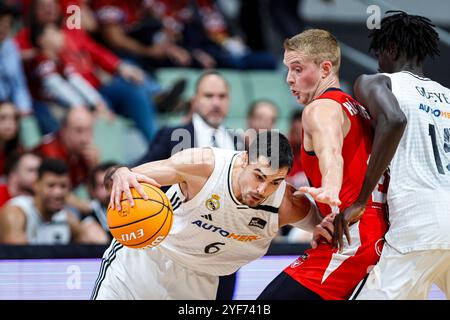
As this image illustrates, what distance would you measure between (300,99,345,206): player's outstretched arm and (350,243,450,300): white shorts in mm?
578

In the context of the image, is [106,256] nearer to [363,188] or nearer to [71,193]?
[363,188]

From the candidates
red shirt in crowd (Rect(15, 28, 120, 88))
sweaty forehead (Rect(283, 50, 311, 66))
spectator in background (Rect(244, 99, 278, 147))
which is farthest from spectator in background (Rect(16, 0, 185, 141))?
sweaty forehead (Rect(283, 50, 311, 66))

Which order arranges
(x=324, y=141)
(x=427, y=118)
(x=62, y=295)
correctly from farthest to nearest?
(x=62, y=295) < (x=427, y=118) < (x=324, y=141)

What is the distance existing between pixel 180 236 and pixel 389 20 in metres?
1.54

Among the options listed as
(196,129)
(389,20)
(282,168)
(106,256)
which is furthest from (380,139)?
(196,129)

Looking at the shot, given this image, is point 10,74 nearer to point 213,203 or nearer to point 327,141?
point 213,203

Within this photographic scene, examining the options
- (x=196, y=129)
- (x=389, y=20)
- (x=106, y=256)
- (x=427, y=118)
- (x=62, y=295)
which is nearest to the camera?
(x=427, y=118)

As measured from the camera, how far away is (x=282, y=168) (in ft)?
13.0

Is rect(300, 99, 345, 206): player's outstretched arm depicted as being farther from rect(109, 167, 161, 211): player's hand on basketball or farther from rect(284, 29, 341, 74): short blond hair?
rect(109, 167, 161, 211): player's hand on basketball

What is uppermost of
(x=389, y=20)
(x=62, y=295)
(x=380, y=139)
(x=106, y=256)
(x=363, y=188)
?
(x=389, y=20)

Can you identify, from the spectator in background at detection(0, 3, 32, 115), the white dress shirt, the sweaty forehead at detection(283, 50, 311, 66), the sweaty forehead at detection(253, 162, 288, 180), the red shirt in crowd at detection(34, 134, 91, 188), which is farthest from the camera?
the spectator in background at detection(0, 3, 32, 115)

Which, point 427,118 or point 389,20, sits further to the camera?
point 389,20

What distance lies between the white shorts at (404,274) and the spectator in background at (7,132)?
4.57m

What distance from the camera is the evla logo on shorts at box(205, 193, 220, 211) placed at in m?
4.16
